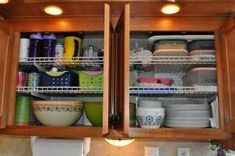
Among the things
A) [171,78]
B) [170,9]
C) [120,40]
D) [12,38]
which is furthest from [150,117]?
[12,38]

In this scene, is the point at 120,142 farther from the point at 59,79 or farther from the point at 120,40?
the point at 120,40

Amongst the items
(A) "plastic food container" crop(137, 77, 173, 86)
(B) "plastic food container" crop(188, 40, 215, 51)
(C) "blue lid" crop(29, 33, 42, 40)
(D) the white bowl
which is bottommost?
(D) the white bowl

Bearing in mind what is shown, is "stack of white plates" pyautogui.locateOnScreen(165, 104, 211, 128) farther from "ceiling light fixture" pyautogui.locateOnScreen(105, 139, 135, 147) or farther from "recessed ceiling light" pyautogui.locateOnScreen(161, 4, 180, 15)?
"recessed ceiling light" pyautogui.locateOnScreen(161, 4, 180, 15)

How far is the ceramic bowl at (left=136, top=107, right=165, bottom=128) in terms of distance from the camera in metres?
1.08

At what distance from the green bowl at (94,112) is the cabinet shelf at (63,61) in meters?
0.18

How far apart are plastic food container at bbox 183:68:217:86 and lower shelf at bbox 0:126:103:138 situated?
45cm

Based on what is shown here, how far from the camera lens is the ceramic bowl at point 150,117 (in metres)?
1.08

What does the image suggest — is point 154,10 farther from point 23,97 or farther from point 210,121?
point 23,97

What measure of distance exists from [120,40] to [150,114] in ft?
1.07

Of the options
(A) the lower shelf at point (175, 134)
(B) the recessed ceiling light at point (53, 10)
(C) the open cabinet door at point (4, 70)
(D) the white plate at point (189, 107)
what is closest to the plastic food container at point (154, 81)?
(D) the white plate at point (189, 107)

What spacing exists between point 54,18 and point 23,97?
39 cm

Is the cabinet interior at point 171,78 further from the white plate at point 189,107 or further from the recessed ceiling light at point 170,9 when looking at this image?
the recessed ceiling light at point 170,9

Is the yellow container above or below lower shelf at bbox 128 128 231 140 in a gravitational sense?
above

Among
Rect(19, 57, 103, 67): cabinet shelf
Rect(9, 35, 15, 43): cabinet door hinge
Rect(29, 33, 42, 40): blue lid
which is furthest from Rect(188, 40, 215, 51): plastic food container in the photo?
Rect(9, 35, 15, 43): cabinet door hinge
